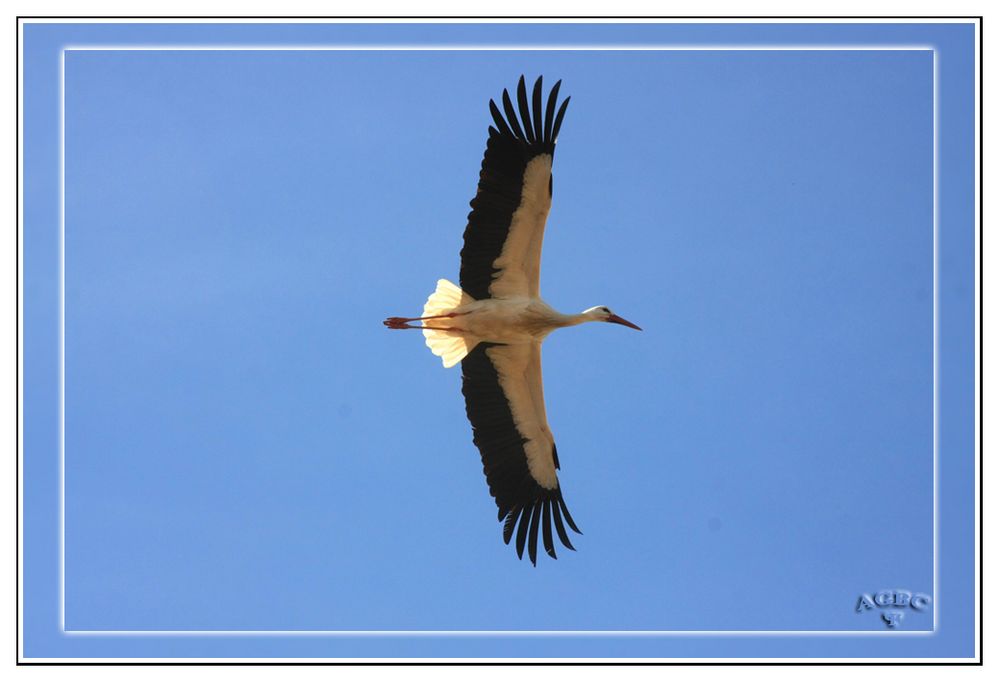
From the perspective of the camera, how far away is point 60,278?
381 inches

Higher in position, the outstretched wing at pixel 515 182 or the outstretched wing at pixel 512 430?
the outstretched wing at pixel 515 182

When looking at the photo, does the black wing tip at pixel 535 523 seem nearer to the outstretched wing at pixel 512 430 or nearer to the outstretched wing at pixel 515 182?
the outstretched wing at pixel 512 430

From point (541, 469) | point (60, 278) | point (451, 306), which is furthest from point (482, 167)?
point (60, 278)

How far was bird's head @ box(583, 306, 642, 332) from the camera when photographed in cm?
1050

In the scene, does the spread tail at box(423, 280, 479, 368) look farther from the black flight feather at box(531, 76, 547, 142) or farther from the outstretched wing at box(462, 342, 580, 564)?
the black flight feather at box(531, 76, 547, 142)

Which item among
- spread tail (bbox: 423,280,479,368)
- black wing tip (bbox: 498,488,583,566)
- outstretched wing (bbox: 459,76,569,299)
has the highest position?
outstretched wing (bbox: 459,76,569,299)

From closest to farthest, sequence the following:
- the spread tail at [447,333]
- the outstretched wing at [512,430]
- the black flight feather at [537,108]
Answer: the black flight feather at [537,108] < the spread tail at [447,333] < the outstretched wing at [512,430]

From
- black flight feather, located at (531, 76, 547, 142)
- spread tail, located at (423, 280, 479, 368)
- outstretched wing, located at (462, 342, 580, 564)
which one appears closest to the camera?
black flight feather, located at (531, 76, 547, 142)

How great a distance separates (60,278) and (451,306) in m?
3.03

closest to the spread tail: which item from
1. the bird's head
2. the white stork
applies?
the white stork

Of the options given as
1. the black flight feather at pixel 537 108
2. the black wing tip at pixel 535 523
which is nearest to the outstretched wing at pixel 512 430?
the black wing tip at pixel 535 523

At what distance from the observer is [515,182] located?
962cm

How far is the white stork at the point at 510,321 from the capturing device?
9.61 meters
